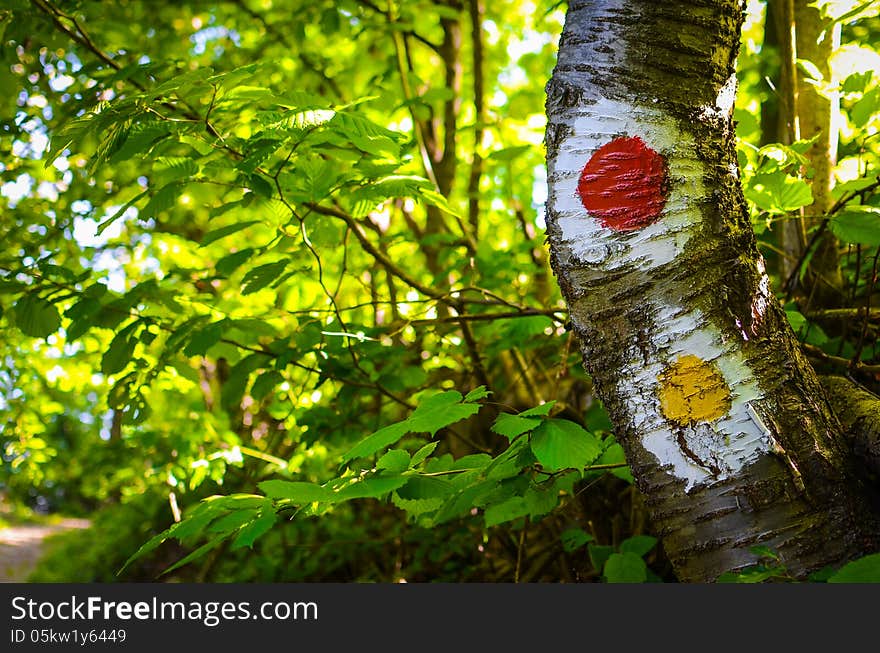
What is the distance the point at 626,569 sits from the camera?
132 cm

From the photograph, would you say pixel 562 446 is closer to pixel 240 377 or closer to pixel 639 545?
pixel 639 545

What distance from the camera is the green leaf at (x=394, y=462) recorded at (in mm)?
900

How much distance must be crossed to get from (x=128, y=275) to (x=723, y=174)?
3.31 meters

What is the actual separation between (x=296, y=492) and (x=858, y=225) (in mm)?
1120

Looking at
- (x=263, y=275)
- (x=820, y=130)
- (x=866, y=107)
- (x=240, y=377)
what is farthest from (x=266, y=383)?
(x=820, y=130)

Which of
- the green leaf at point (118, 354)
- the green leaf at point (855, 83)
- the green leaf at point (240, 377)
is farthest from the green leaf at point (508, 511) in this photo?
the green leaf at point (855, 83)

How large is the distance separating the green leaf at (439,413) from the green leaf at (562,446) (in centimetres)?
10

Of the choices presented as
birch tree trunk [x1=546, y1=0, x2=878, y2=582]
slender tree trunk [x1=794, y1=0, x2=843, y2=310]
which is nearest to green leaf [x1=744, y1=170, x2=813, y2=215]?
birch tree trunk [x1=546, y1=0, x2=878, y2=582]

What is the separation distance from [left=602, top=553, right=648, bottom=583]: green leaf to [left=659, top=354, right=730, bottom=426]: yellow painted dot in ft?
1.71

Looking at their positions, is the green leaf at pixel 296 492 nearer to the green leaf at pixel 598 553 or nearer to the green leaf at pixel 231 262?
the green leaf at pixel 231 262

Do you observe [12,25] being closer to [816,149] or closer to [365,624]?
[365,624]

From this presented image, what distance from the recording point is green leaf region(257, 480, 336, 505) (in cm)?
81

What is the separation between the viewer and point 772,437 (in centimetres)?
92

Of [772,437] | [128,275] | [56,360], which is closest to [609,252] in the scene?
[772,437]
